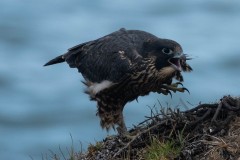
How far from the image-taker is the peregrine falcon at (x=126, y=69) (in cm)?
682

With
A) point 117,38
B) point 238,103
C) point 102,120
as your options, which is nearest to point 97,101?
point 102,120

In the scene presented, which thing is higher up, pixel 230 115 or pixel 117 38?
pixel 117 38

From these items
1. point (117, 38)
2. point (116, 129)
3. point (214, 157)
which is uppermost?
point (117, 38)

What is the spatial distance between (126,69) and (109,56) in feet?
1.32

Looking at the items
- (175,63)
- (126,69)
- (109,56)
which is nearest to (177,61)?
(175,63)

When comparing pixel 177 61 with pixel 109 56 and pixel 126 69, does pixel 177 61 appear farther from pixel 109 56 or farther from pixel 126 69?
pixel 109 56

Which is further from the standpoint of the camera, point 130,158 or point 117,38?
point 117,38

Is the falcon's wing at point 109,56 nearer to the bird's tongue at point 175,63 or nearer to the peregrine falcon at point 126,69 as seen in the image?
the peregrine falcon at point 126,69

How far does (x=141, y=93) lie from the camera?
706 centimetres

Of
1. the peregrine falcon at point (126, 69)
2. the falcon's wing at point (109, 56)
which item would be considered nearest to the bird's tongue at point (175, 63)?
the peregrine falcon at point (126, 69)

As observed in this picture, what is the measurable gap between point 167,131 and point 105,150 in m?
0.59

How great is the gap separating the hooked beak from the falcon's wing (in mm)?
342

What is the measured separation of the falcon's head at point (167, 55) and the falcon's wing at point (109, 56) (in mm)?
155

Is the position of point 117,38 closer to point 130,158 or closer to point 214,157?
point 130,158
